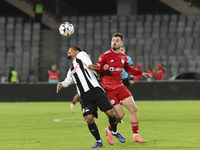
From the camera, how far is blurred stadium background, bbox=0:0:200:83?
2598 cm

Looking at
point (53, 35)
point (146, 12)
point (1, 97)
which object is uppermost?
point (146, 12)

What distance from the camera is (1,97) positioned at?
2114 cm

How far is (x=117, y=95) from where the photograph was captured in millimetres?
7867

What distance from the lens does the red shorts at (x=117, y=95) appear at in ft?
25.6

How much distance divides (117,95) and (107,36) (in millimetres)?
22698

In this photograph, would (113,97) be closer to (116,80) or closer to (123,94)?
(123,94)

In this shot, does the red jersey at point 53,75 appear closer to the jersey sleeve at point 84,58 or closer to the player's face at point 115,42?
the player's face at point 115,42

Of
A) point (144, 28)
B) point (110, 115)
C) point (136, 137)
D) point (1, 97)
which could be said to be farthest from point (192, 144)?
point (144, 28)

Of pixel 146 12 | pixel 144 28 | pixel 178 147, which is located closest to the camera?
pixel 178 147

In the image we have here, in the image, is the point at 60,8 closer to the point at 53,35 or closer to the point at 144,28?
the point at 53,35

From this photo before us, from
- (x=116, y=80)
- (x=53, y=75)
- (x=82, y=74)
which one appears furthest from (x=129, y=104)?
(x=53, y=75)

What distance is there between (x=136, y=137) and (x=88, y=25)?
2444 centimetres

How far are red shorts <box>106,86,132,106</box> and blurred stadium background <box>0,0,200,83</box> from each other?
53.7 feet

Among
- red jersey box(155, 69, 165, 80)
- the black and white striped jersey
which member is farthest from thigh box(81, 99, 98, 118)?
red jersey box(155, 69, 165, 80)
